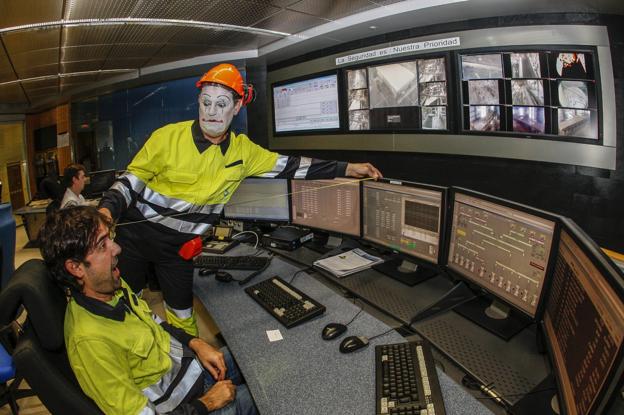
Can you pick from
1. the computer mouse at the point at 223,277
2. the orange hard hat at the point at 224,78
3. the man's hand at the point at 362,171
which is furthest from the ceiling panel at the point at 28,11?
the man's hand at the point at 362,171

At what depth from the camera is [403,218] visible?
1.72 metres

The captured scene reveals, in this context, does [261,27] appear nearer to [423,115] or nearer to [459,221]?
[423,115]

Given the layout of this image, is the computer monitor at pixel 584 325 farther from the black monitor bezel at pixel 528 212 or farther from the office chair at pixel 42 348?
the office chair at pixel 42 348

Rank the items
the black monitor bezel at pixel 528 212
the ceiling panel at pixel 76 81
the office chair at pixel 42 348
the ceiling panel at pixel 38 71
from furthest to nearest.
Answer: the ceiling panel at pixel 76 81 < the ceiling panel at pixel 38 71 < the black monitor bezel at pixel 528 212 < the office chair at pixel 42 348

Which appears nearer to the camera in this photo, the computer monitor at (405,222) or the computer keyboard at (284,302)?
the computer keyboard at (284,302)

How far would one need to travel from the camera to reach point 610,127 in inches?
52.7

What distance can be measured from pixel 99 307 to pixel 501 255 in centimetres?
135

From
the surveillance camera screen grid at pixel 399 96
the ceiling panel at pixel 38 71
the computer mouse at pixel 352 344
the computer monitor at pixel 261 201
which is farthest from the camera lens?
the computer monitor at pixel 261 201

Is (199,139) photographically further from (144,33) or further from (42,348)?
(42,348)

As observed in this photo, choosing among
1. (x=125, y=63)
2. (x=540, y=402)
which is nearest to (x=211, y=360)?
(x=540, y=402)

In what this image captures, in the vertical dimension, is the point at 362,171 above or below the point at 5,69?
below

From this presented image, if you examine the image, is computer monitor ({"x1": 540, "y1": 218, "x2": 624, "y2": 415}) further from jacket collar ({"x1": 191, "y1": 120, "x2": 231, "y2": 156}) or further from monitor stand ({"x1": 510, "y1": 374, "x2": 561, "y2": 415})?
jacket collar ({"x1": 191, "y1": 120, "x2": 231, "y2": 156})

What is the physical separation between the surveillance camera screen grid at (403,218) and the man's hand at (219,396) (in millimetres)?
996

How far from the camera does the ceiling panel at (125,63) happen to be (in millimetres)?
1631
